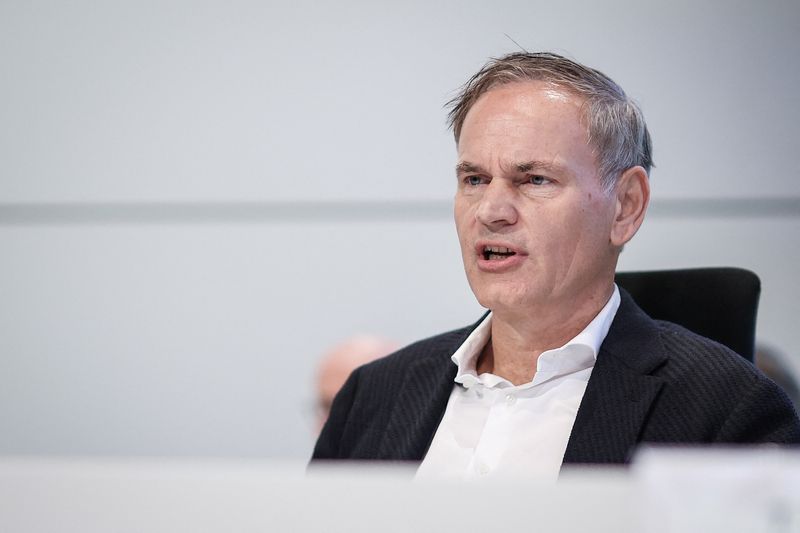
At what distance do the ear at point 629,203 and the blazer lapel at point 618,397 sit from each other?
17cm

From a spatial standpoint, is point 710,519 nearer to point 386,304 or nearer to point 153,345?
point 386,304

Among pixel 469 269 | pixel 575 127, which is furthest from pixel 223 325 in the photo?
pixel 575 127

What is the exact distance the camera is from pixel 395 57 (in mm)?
2373

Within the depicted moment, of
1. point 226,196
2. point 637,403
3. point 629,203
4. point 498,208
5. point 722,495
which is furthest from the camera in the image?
point 226,196

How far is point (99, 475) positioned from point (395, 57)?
2047mm

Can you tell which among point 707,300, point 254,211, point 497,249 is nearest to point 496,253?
point 497,249

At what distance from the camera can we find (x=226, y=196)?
7.80ft

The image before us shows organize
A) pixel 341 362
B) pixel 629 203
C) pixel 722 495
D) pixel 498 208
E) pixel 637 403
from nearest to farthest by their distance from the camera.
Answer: pixel 722 495 → pixel 637 403 → pixel 498 208 → pixel 629 203 → pixel 341 362

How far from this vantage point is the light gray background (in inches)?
92.5

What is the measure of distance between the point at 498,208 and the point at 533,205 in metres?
0.06

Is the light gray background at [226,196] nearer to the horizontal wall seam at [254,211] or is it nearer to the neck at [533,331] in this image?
the horizontal wall seam at [254,211]

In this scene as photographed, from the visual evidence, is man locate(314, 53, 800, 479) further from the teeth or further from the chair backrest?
the chair backrest

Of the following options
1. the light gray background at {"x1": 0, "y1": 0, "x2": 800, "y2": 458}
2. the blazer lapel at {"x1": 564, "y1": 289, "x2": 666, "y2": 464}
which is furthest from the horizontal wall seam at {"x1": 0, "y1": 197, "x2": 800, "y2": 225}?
the blazer lapel at {"x1": 564, "y1": 289, "x2": 666, "y2": 464}

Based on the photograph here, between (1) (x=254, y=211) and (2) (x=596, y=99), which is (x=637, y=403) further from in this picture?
(1) (x=254, y=211)
